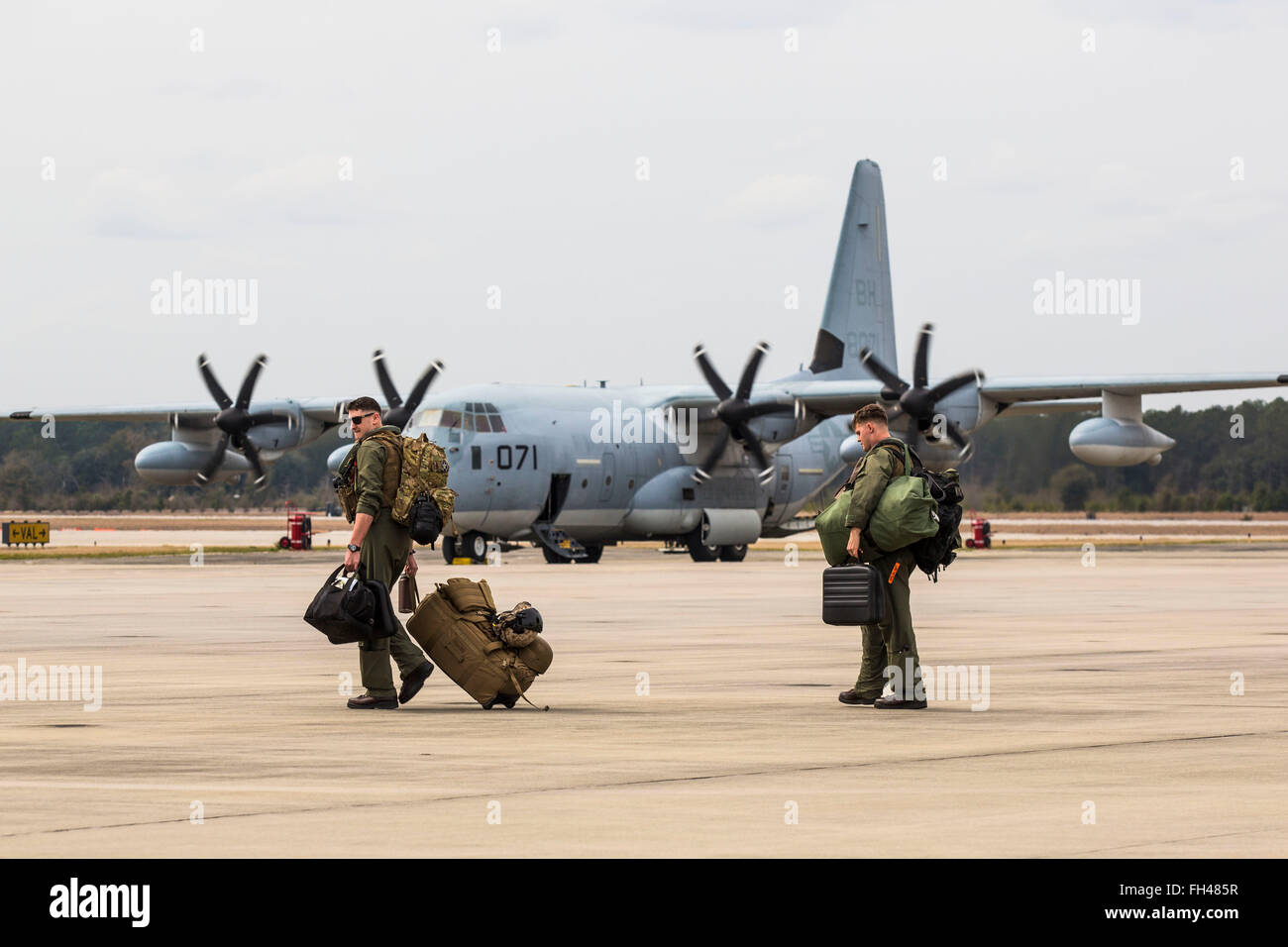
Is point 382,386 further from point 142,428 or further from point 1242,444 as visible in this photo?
point 142,428

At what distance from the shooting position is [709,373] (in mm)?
47125

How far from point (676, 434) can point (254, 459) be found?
11108mm

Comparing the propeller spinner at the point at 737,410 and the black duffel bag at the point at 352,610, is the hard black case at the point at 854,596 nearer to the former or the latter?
the black duffel bag at the point at 352,610

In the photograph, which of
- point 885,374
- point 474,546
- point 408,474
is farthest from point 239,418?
point 408,474

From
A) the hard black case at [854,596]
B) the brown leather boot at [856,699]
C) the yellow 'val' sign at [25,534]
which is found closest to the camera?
the hard black case at [854,596]

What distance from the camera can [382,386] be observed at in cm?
4822

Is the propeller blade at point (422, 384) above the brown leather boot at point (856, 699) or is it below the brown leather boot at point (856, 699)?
above

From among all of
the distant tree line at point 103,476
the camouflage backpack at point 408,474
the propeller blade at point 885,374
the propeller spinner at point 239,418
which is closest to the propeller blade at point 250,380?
the propeller spinner at point 239,418

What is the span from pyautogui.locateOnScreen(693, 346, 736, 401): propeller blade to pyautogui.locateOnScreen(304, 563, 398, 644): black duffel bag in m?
34.0

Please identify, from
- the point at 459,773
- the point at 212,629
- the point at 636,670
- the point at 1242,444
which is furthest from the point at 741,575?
the point at 1242,444

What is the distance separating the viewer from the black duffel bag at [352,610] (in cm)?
1304

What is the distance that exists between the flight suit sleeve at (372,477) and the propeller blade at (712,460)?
33.3 m

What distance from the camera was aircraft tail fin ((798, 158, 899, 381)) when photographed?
52.8 meters

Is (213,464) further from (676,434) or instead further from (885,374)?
(885,374)
